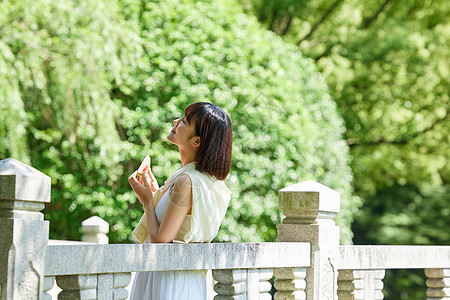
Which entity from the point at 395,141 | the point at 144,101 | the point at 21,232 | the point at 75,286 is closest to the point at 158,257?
the point at 75,286

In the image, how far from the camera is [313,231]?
445 centimetres

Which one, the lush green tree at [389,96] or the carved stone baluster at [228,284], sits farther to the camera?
the lush green tree at [389,96]

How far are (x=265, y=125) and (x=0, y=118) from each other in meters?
3.98

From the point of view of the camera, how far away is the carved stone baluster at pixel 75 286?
3188 mm

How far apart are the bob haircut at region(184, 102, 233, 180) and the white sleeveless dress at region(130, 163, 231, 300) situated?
54mm

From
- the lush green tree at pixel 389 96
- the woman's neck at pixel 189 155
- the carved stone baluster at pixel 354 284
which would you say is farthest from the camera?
the lush green tree at pixel 389 96

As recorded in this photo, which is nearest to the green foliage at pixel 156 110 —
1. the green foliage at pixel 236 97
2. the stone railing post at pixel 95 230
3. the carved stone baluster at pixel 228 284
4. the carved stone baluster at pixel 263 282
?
the green foliage at pixel 236 97

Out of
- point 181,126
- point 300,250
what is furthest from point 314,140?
point 181,126

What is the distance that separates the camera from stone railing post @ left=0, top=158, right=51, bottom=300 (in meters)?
2.89

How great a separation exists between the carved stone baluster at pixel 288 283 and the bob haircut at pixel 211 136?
3.60 feet

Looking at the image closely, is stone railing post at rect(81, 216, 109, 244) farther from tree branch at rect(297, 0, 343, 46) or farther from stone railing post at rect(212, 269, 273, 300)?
tree branch at rect(297, 0, 343, 46)

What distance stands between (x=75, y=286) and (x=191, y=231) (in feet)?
2.07

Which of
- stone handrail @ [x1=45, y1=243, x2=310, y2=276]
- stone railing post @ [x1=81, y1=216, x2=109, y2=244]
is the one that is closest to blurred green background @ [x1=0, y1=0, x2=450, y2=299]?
stone railing post @ [x1=81, y1=216, x2=109, y2=244]

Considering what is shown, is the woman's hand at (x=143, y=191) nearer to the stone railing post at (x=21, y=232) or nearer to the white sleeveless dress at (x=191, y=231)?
the white sleeveless dress at (x=191, y=231)
